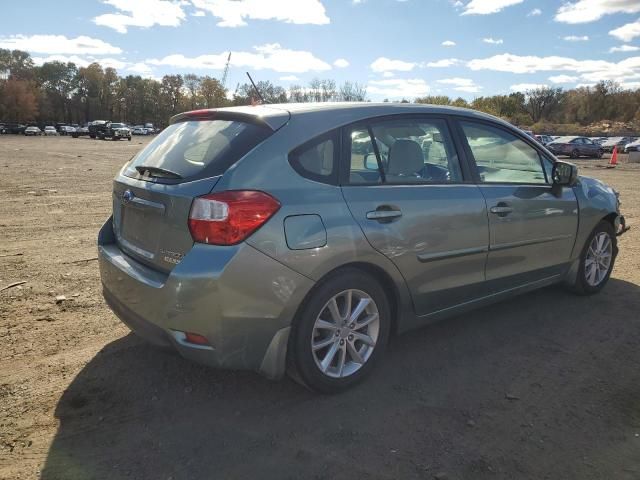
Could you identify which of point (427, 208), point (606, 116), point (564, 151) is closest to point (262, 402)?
point (427, 208)

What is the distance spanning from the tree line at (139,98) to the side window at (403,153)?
3971 inches

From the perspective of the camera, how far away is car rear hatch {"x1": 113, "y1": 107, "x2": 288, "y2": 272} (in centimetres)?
278

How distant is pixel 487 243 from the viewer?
378 cm

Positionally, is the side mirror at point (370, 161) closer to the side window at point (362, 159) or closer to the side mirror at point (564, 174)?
the side window at point (362, 159)

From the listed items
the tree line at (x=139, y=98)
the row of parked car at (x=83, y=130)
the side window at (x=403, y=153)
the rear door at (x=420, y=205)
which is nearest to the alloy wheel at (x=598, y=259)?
the rear door at (x=420, y=205)

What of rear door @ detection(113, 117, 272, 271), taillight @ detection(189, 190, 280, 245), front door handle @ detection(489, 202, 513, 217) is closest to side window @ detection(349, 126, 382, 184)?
rear door @ detection(113, 117, 272, 271)

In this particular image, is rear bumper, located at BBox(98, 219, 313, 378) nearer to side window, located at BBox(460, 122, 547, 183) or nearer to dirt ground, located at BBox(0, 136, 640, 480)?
dirt ground, located at BBox(0, 136, 640, 480)

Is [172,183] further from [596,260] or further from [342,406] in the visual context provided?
[596,260]

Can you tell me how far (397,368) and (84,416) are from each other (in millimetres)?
2009

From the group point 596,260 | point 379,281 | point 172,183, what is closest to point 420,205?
point 379,281

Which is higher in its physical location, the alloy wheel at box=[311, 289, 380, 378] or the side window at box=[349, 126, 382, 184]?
the side window at box=[349, 126, 382, 184]

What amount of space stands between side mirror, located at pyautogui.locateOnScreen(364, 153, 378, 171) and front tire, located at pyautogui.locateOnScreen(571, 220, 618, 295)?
2.72 meters

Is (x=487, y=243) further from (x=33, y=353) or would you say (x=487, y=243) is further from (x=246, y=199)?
(x=33, y=353)

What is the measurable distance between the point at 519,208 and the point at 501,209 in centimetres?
25
